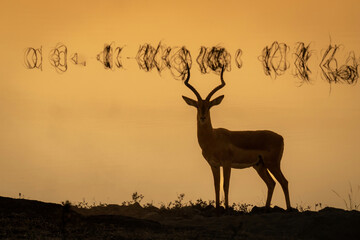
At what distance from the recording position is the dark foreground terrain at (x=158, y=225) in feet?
51.7

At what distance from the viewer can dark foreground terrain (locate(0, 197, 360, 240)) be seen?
1577 centimetres

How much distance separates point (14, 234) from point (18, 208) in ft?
7.95

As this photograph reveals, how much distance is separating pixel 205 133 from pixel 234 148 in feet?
2.83

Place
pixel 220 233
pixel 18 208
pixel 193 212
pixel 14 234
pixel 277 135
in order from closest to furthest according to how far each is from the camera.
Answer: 1. pixel 14 234
2. pixel 220 233
3. pixel 18 208
4. pixel 193 212
5. pixel 277 135

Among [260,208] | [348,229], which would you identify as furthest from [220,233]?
[260,208]

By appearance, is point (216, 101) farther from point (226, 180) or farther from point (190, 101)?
point (226, 180)

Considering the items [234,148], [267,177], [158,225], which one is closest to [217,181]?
[234,148]

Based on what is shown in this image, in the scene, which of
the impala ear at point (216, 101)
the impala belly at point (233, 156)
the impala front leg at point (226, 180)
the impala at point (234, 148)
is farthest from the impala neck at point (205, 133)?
the impala front leg at point (226, 180)

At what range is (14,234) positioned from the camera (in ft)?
50.3

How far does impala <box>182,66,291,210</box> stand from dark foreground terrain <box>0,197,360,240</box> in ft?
10.4

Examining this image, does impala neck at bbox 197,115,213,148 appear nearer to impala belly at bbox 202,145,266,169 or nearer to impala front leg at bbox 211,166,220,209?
impala belly at bbox 202,145,266,169

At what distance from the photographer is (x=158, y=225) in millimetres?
17203

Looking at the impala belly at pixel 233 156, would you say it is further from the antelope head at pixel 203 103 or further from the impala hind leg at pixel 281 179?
the antelope head at pixel 203 103

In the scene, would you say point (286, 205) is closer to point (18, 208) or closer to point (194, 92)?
point (194, 92)
